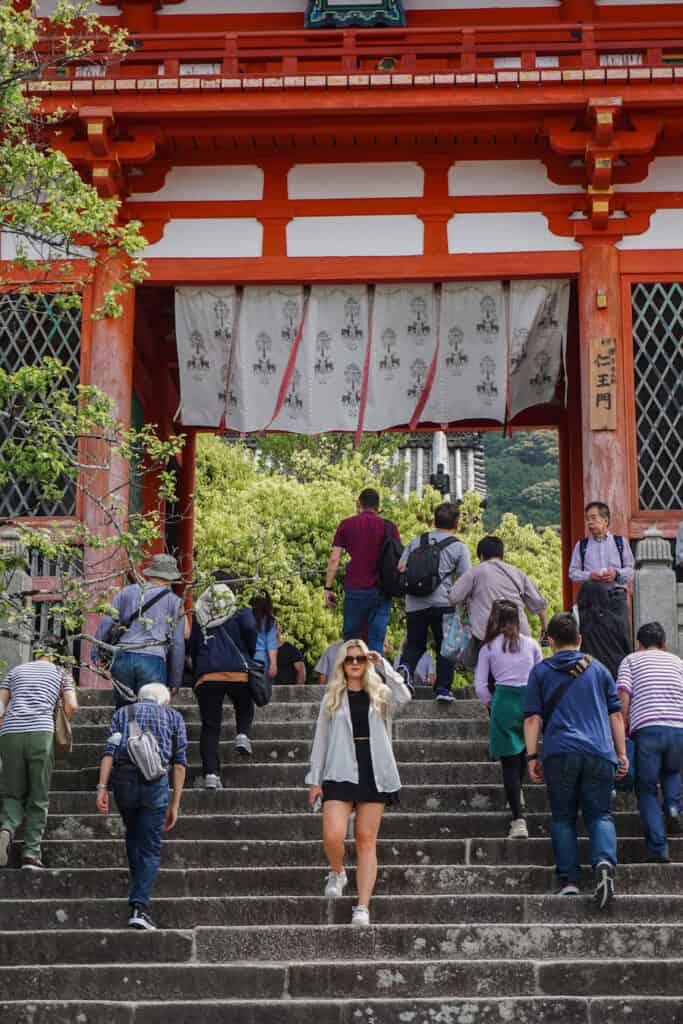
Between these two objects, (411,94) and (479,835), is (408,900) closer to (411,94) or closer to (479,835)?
(479,835)

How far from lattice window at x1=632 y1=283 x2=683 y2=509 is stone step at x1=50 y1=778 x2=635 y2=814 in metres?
4.59

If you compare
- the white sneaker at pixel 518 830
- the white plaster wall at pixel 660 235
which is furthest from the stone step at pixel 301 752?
the white plaster wall at pixel 660 235

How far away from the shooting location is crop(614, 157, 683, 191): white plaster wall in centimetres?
1486

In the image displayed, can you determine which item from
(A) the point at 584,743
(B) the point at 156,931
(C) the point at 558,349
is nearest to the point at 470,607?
(A) the point at 584,743

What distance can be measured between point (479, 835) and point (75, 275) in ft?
22.6

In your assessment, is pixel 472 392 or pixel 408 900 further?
pixel 472 392

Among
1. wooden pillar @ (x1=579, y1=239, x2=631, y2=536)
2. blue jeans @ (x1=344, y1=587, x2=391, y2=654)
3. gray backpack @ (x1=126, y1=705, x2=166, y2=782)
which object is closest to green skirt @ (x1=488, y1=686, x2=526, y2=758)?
Result: gray backpack @ (x1=126, y1=705, x2=166, y2=782)

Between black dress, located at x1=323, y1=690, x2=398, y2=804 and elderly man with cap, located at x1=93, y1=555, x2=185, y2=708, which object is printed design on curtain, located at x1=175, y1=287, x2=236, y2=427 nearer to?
elderly man with cap, located at x1=93, y1=555, x2=185, y2=708

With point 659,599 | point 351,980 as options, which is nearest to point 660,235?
point 659,599

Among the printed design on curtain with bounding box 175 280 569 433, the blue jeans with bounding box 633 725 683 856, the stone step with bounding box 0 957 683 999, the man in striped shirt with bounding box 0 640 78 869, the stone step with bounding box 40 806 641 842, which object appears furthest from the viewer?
the printed design on curtain with bounding box 175 280 569 433

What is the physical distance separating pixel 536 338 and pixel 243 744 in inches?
237

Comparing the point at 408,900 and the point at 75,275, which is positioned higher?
the point at 75,275

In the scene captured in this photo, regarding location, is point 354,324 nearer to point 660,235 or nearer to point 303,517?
point 660,235

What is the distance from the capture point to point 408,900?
29.5 ft
